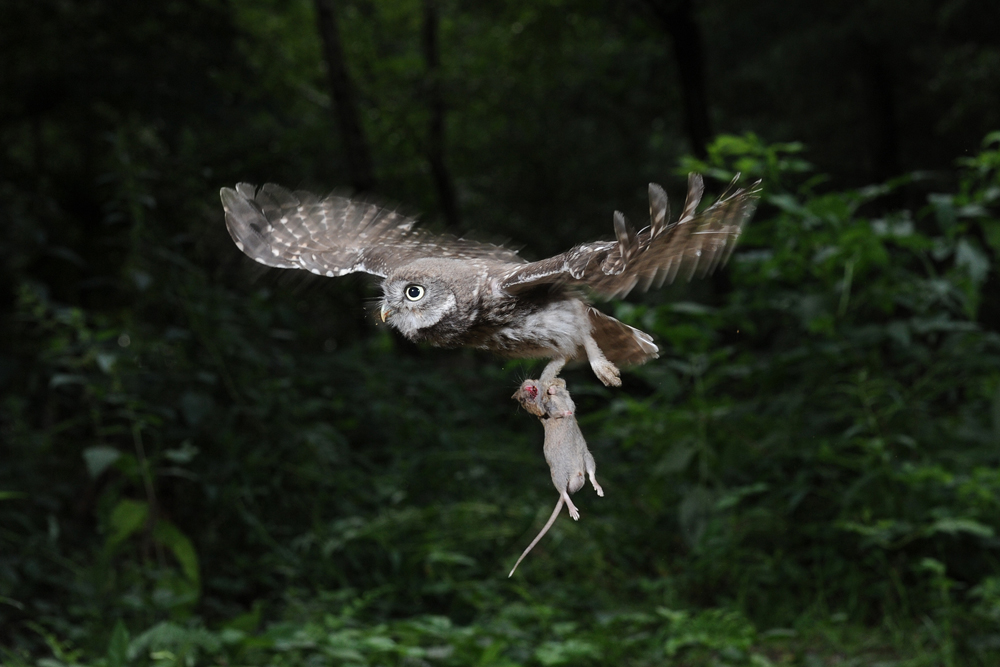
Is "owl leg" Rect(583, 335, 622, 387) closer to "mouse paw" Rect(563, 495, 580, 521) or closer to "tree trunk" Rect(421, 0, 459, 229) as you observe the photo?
"mouse paw" Rect(563, 495, 580, 521)

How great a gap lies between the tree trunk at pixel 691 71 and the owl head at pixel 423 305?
22.0ft

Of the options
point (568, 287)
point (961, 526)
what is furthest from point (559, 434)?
point (961, 526)

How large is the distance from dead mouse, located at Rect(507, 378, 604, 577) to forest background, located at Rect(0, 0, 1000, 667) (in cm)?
104

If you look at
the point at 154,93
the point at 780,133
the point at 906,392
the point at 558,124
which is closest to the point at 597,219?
the point at 558,124

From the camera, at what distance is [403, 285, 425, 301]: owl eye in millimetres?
1554

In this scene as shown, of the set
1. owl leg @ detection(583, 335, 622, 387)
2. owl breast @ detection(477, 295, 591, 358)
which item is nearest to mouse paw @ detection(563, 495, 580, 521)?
owl leg @ detection(583, 335, 622, 387)

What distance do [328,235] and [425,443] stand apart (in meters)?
4.04

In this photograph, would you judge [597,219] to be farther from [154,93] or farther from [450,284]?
[450,284]

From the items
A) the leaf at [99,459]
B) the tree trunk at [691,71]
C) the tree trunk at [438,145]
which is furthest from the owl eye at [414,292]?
the tree trunk at [438,145]

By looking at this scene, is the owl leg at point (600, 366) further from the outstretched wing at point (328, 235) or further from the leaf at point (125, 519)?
the leaf at point (125, 519)

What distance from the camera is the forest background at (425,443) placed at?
4453 millimetres

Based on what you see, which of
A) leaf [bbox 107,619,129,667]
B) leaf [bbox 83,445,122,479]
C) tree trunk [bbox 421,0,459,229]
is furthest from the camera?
tree trunk [bbox 421,0,459,229]

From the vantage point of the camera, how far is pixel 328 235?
2461mm

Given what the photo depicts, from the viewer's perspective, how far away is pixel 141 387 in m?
5.23
